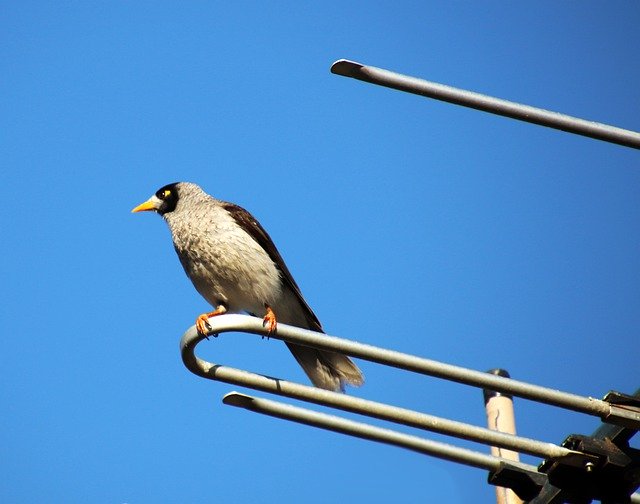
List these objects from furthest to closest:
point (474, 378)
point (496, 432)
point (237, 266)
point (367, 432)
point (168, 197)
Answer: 1. point (168, 197)
2. point (237, 266)
3. point (367, 432)
4. point (496, 432)
5. point (474, 378)

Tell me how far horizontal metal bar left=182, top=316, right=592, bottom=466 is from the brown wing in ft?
11.8

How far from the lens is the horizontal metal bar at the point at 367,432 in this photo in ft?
13.2

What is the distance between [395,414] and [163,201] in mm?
5571

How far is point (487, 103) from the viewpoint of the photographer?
3.87 m

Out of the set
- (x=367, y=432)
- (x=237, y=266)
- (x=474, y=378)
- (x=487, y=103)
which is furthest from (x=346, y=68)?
(x=237, y=266)

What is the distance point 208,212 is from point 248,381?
413cm

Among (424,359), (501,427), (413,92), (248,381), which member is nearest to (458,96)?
(413,92)

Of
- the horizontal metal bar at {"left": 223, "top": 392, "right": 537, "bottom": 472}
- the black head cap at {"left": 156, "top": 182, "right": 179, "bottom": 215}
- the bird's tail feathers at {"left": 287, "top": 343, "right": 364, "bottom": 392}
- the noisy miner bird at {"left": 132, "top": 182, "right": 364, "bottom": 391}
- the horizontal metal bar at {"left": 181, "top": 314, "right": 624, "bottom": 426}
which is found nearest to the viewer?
the horizontal metal bar at {"left": 181, "top": 314, "right": 624, "bottom": 426}

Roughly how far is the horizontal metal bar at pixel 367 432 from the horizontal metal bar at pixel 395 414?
0.49 ft

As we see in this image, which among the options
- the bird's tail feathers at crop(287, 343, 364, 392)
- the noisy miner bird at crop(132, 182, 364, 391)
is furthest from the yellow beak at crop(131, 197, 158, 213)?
the bird's tail feathers at crop(287, 343, 364, 392)

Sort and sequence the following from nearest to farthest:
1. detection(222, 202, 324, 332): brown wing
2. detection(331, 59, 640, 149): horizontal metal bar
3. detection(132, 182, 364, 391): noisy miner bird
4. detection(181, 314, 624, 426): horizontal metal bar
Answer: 1. detection(181, 314, 624, 426): horizontal metal bar
2. detection(331, 59, 640, 149): horizontal metal bar
3. detection(132, 182, 364, 391): noisy miner bird
4. detection(222, 202, 324, 332): brown wing

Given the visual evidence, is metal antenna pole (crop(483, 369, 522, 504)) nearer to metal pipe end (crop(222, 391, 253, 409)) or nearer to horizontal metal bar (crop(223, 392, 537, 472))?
horizontal metal bar (crop(223, 392, 537, 472))

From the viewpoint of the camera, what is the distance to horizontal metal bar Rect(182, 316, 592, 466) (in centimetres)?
382

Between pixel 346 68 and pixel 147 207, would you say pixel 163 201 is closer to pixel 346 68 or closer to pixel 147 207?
pixel 147 207
